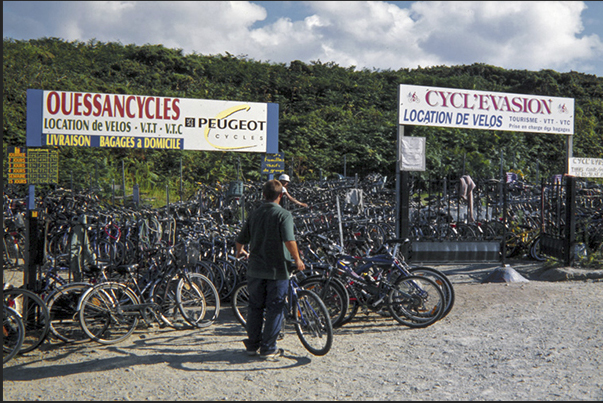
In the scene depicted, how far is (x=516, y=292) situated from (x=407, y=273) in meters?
2.38

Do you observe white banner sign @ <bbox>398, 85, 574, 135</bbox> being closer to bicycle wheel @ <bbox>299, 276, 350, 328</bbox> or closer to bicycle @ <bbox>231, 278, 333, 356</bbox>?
bicycle wheel @ <bbox>299, 276, 350, 328</bbox>

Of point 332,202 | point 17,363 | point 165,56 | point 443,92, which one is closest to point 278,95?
point 165,56

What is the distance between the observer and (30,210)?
5828 mm

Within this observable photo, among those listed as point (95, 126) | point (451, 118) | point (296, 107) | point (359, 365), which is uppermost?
point (296, 107)

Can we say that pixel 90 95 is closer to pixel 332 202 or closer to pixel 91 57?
pixel 332 202

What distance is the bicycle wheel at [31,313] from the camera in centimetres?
502

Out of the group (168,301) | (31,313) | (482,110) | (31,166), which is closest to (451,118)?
(482,110)

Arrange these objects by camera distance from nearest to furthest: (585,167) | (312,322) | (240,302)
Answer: (312,322) → (240,302) → (585,167)

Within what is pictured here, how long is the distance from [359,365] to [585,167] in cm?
700

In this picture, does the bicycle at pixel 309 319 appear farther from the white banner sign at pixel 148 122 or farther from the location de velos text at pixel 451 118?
the location de velos text at pixel 451 118

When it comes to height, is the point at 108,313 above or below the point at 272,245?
below

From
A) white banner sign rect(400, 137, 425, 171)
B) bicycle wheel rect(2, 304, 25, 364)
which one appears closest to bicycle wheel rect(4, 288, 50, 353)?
bicycle wheel rect(2, 304, 25, 364)

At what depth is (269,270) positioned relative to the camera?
4801mm

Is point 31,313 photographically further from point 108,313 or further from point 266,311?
point 266,311
